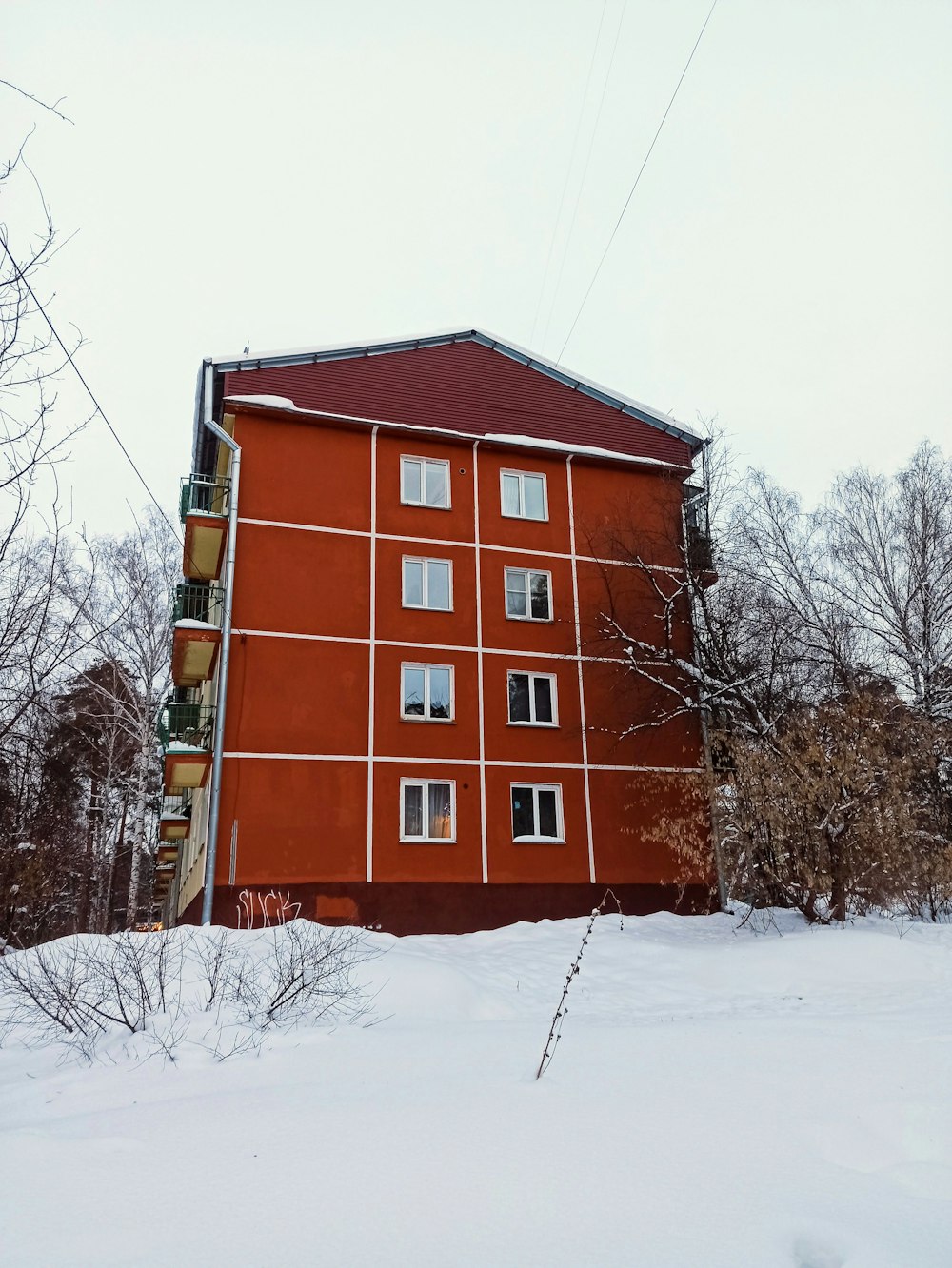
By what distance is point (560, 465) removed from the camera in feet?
76.6

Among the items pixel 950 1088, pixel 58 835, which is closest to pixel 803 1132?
pixel 950 1088

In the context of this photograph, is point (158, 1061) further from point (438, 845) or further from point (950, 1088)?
point (438, 845)

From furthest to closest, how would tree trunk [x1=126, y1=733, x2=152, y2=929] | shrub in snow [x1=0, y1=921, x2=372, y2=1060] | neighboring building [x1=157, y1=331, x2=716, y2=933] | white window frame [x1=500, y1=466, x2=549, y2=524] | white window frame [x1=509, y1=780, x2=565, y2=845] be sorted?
tree trunk [x1=126, y1=733, x2=152, y2=929] → white window frame [x1=500, y1=466, x2=549, y2=524] → white window frame [x1=509, y1=780, x2=565, y2=845] → neighboring building [x1=157, y1=331, x2=716, y2=933] → shrub in snow [x1=0, y1=921, x2=372, y2=1060]

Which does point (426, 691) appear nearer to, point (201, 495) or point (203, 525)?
point (203, 525)

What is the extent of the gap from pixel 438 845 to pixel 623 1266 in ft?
51.8

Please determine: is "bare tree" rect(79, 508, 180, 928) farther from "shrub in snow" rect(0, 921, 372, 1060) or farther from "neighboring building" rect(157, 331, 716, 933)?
"shrub in snow" rect(0, 921, 372, 1060)

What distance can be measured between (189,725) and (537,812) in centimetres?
784

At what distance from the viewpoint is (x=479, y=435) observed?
74.2 ft

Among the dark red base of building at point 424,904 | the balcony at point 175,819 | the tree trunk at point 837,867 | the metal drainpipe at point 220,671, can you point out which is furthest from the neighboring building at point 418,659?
the tree trunk at point 837,867

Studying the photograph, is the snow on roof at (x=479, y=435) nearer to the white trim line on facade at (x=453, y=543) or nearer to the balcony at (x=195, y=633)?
the balcony at (x=195, y=633)

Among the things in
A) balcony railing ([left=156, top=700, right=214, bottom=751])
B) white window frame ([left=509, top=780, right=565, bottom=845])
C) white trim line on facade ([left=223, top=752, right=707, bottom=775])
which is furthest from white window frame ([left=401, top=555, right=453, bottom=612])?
balcony railing ([left=156, top=700, right=214, bottom=751])

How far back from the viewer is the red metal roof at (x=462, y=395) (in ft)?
70.0

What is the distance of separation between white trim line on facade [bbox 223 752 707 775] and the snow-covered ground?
1059 cm

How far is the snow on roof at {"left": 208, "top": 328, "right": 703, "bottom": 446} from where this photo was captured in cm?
2107
